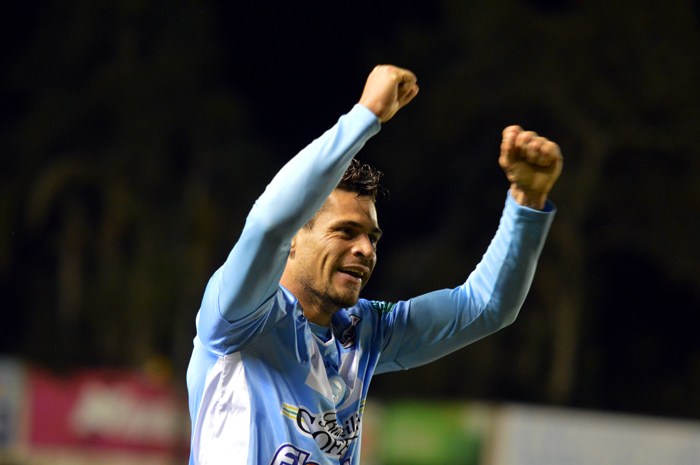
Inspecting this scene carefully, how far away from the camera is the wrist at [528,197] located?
2.22 m

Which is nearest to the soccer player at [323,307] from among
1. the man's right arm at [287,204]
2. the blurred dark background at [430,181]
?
the man's right arm at [287,204]

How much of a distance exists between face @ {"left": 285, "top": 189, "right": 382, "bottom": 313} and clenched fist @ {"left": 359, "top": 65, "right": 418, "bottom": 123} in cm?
37

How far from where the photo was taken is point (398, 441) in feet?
32.0

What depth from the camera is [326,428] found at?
2082 millimetres

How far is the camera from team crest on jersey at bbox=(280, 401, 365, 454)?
79.8 inches

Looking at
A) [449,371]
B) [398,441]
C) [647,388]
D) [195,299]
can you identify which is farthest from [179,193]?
[647,388]

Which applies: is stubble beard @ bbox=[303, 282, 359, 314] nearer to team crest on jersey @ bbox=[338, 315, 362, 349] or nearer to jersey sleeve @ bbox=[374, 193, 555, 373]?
team crest on jersey @ bbox=[338, 315, 362, 349]

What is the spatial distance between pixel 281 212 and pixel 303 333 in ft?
1.59

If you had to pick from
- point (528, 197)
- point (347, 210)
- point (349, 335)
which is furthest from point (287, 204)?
point (528, 197)

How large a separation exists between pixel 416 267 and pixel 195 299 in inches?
149

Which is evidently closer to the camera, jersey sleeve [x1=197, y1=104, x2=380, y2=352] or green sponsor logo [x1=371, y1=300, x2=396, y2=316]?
jersey sleeve [x1=197, y1=104, x2=380, y2=352]

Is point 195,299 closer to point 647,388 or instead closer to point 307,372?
point 647,388

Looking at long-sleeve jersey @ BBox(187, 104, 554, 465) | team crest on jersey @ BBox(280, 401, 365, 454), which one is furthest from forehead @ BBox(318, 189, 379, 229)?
team crest on jersey @ BBox(280, 401, 365, 454)

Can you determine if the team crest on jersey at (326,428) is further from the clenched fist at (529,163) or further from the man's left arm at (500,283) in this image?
the clenched fist at (529,163)
